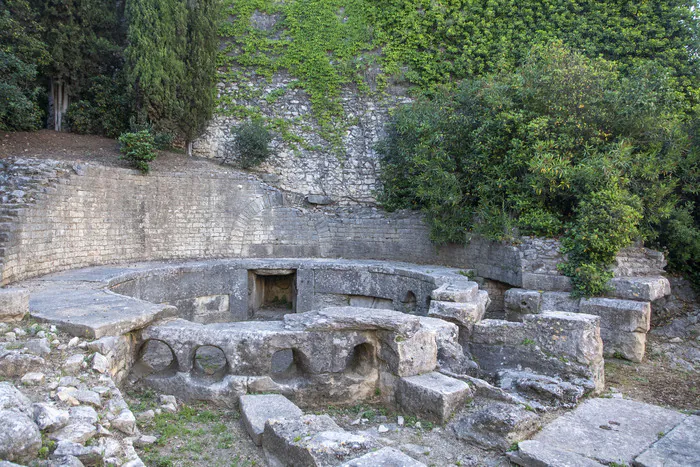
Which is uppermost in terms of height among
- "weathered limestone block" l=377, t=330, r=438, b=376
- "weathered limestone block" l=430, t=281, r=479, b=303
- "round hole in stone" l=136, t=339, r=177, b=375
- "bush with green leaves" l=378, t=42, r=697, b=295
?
"bush with green leaves" l=378, t=42, r=697, b=295

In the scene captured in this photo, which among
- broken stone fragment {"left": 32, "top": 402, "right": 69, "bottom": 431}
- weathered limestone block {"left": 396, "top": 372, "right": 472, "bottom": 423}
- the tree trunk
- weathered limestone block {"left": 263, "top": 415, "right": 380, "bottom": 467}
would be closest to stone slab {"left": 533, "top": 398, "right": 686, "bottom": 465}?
weathered limestone block {"left": 396, "top": 372, "right": 472, "bottom": 423}

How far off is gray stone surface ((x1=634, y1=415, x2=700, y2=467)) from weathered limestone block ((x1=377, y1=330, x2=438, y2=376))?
2272 millimetres

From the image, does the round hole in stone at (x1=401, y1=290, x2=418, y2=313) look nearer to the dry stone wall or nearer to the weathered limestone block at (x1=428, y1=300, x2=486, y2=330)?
the weathered limestone block at (x1=428, y1=300, x2=486, y2=330)

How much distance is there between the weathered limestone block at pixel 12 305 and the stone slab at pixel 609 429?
18.3ft

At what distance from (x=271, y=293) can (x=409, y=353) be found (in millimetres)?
7442

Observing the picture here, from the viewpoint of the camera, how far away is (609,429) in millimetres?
4828

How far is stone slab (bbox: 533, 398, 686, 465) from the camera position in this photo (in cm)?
436

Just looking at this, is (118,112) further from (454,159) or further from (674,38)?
(674,38)

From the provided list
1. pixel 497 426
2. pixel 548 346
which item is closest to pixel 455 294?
pixel 548 346

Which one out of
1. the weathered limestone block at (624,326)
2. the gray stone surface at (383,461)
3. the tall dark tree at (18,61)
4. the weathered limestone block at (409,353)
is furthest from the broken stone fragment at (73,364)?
the tall dark tree at (18,61)

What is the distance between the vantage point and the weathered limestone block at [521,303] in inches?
325

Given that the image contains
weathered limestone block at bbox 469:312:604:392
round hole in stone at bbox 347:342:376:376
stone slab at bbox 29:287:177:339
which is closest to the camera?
stone slab at bbox 29:287:177:339

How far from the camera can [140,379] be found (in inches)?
224

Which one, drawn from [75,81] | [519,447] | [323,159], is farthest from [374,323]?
[75,81]
